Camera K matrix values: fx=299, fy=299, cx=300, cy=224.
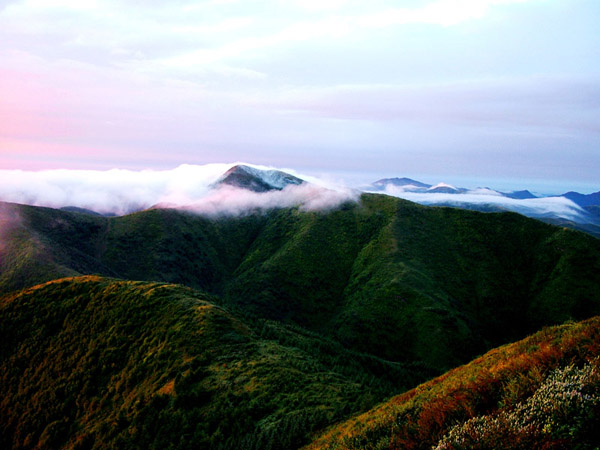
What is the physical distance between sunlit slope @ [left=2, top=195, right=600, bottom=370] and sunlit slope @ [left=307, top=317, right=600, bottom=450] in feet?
325

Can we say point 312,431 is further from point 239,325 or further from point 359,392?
point 239,325

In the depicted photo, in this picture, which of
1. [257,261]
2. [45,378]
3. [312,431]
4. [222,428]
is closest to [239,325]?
[222,428]

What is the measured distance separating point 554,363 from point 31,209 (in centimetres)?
18773

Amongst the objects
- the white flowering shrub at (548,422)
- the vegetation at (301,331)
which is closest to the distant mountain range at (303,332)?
the white flowering shrub at (548,422)

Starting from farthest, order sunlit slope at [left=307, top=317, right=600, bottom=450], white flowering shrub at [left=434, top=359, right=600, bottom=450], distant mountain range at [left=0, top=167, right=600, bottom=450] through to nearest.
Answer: distant mountain range at [left=0, top=167, right=600, bottom=450], sunlit slope at [left=307, top=317, right=600, bottom=450], white flowering shrub at [left=434, top=359, right=600, bottom=450]

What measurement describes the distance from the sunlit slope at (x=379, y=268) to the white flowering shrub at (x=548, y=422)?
10166cm

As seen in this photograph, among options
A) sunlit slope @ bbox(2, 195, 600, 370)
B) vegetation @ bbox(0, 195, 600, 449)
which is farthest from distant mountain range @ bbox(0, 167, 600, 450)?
sunlit slope @ bbox(2, 195, 600, 370)

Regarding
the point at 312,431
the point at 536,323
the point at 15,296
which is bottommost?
the point at 536,323

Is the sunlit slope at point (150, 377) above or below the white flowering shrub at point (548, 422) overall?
below

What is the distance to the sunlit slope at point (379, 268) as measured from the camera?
111 meters

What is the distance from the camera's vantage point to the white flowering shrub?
6.94 metres

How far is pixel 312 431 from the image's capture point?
72.0 ft

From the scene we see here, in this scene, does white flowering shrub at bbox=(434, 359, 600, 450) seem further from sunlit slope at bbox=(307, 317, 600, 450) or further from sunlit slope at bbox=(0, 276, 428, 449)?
sunlit slope at bbox=(0, 276, 428, 449)

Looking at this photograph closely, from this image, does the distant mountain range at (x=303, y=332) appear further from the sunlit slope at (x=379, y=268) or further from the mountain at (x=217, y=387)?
the sunlit slope at (x=379, y=268)
